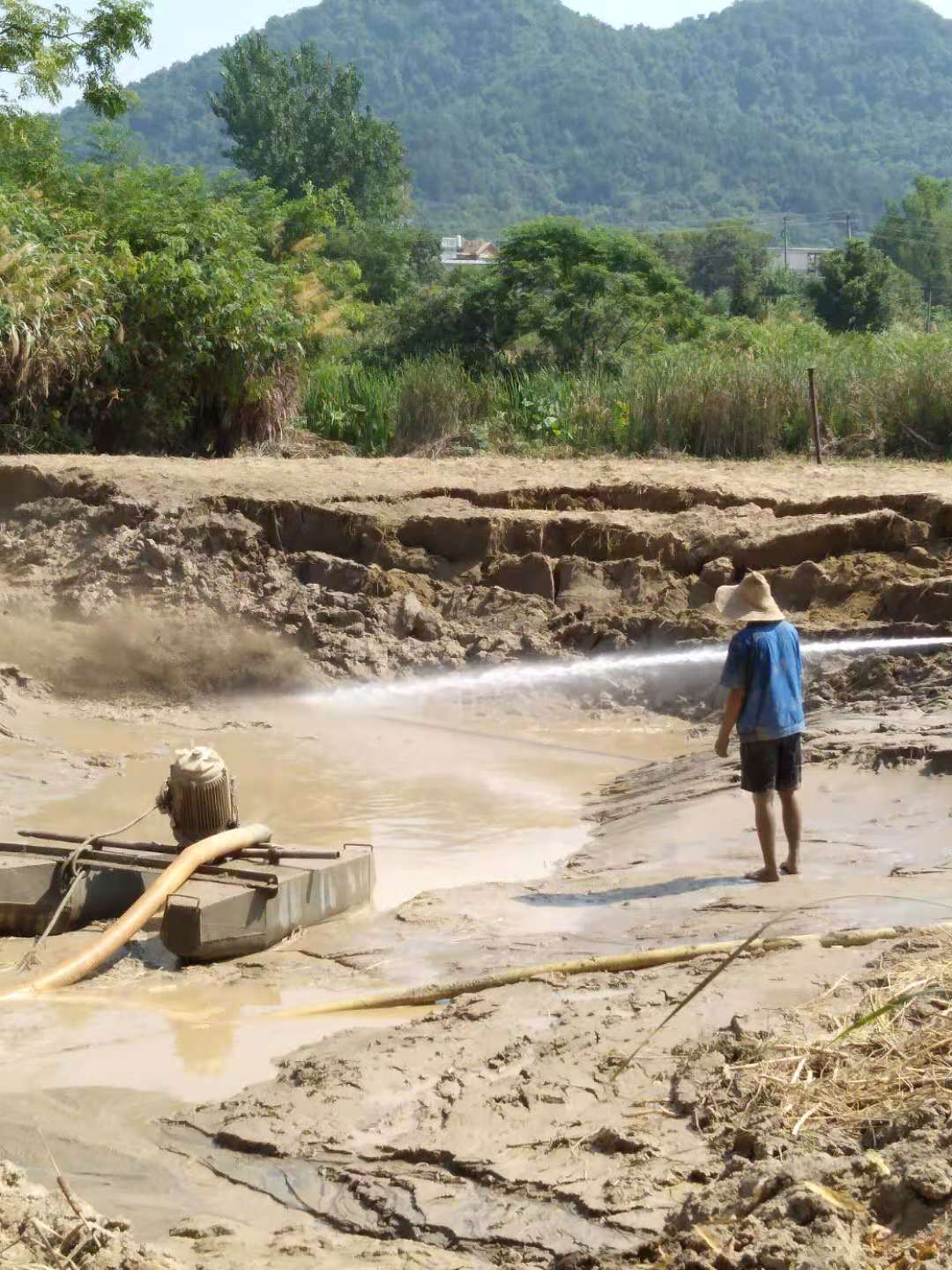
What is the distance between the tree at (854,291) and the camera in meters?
42.3

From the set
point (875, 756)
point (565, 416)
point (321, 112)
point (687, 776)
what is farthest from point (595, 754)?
point (321, 112)

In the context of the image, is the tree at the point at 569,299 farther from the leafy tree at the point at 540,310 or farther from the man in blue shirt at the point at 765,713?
the man in blue shirt at the point at 765,713

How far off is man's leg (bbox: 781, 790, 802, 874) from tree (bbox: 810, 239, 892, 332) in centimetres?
3722

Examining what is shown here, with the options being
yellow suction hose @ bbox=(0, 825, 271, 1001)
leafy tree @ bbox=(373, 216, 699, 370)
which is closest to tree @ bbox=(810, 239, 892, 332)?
leafy tree @ bbox=(373, 216, 699, 370)

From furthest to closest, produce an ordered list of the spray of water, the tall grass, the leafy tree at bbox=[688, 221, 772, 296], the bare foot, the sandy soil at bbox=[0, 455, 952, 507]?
the leafy tree at bbox=[688, 221, 772, 296] < the tall grass < the sandy soil at bbox=[0, 455, 952, 507] < the spray of water < the bare foot

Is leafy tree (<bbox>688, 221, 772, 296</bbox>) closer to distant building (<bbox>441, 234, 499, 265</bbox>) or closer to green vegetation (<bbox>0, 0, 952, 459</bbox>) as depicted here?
distant building (<bbox>441, 234, 499, 265</bbox>)

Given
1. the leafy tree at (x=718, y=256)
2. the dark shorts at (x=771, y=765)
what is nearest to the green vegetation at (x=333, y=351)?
the dark shorts at (x=771, y=765)

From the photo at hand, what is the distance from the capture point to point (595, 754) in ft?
35.2

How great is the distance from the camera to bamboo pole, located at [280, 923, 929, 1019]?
5.22 metres

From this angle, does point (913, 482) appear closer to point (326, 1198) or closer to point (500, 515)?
point (500, 515)

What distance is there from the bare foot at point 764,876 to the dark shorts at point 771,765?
371 mm

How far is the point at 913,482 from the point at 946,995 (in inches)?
435

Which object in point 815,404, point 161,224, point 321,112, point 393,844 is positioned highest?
point 321,112

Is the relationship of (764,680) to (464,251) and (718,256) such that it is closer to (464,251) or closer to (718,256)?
(718,256)
